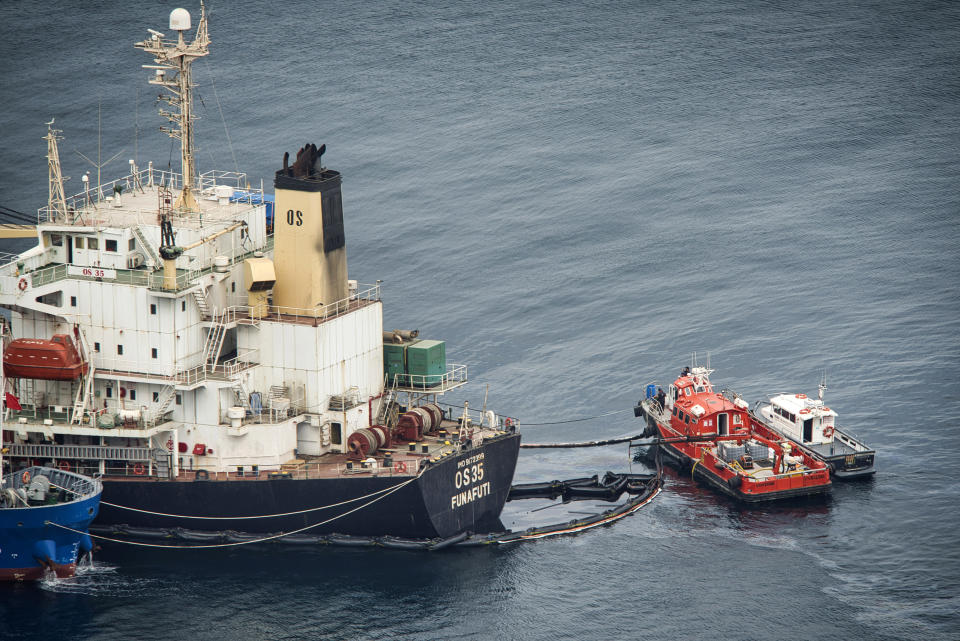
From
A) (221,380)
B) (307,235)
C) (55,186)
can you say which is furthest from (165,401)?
(55,186)

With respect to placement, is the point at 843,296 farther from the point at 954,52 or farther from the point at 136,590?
the point at 136,590

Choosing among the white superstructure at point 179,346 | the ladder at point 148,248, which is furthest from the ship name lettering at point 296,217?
the ladder at point 148,248

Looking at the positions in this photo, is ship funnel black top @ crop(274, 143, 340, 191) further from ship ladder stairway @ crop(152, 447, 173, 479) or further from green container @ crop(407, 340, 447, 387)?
ship ladder stairway @ crop(152, 447, 173, 479)

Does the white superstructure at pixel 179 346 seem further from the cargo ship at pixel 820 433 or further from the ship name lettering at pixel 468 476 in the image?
the cargo ship at pixel 820 433

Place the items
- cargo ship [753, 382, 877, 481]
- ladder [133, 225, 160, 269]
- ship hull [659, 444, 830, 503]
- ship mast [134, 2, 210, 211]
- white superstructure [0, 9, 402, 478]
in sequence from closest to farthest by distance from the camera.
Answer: white superstructure [0, 9, 402, 478]
ladder [133, 225, 160, 269]
ship mast [134, 2, 210, 211]
ship hull [659, 444, 830, 503]
cargo ship [753, 382, 877, 481]

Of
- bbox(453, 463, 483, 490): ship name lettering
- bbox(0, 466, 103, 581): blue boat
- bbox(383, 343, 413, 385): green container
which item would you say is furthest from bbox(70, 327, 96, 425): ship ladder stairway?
bbox(453, 463, 483, 490): ship name lettering
